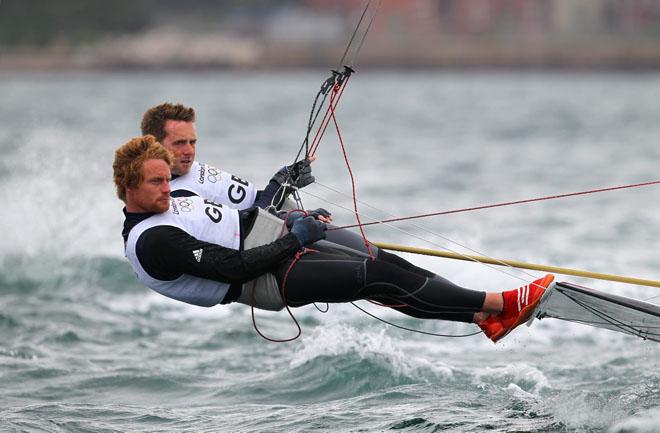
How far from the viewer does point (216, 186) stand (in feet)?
19.7

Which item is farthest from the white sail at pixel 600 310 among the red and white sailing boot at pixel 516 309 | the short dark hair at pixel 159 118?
the short dark hair at pixel 159 118

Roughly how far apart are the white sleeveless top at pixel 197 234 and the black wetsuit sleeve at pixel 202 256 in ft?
0.25

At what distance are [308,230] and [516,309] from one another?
1002 mm

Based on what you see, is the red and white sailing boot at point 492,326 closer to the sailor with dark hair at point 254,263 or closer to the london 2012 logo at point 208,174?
the sailor with dark hair at point 254,263

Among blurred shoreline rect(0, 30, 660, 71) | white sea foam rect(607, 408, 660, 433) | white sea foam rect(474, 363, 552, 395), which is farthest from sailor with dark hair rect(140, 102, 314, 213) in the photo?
blurred shoreline rect(0, 30, 660, 71)

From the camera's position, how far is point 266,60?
8038cm

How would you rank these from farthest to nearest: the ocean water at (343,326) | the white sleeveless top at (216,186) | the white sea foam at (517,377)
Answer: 1. the white sea foam at (517,377)
2. the ocean water at (343,326)
3. the white sleeveless top at (216,186)

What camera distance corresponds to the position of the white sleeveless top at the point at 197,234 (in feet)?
17.5

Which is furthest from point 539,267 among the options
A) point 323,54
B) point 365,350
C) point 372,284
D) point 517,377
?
point 323,54

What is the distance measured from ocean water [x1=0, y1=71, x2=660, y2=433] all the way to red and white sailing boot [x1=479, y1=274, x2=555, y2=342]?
537 millimetres

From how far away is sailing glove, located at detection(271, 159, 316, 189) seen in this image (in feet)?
19.9

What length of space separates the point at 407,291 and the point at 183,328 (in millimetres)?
3797

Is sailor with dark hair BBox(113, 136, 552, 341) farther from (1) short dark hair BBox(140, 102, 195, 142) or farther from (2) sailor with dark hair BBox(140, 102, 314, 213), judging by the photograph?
(1) short dark hair BBox(140, 102, 195, 142)

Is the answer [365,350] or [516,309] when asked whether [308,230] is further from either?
[365,350]
